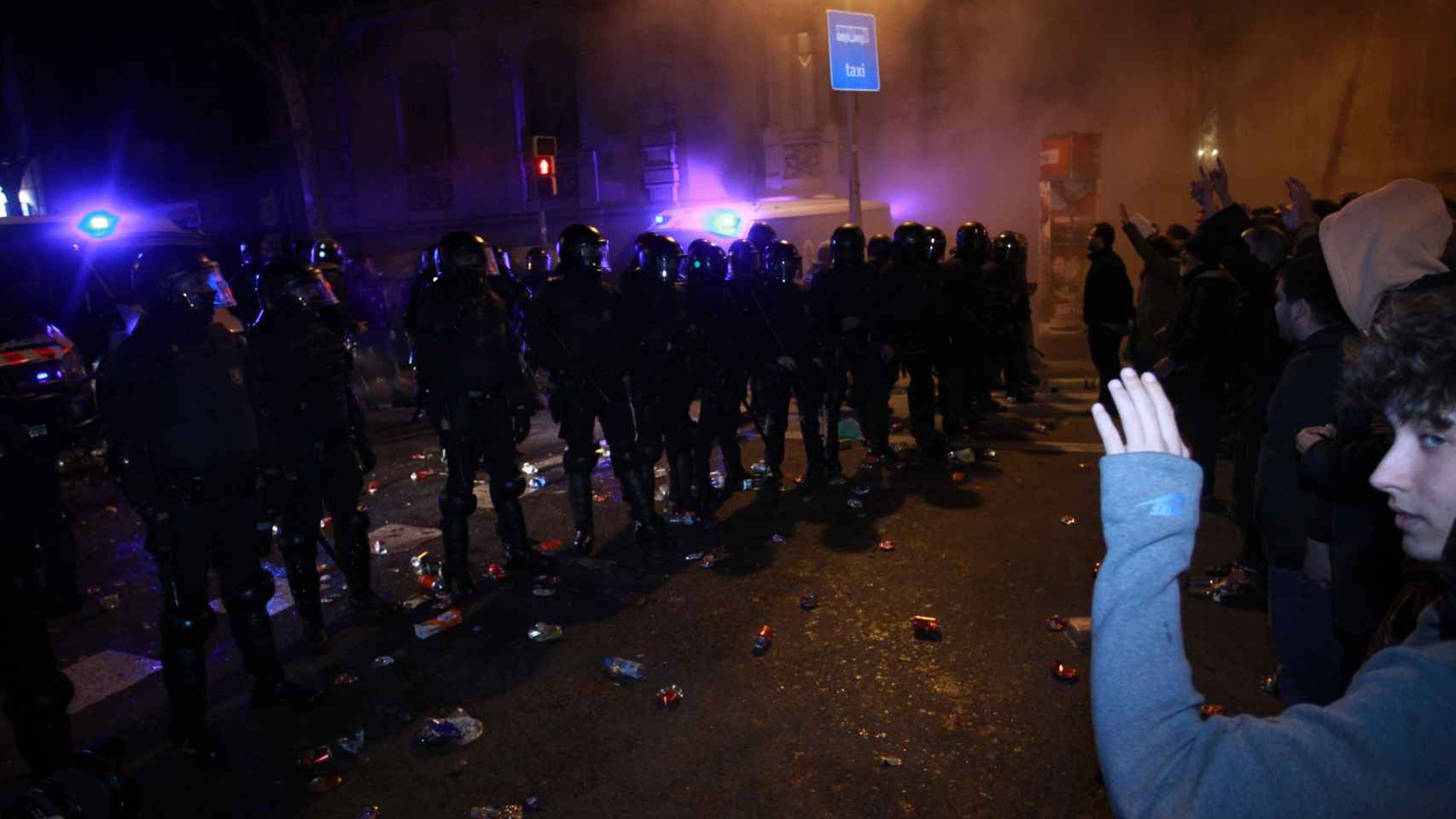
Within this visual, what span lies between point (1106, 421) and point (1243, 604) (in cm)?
417

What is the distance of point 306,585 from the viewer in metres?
4.85

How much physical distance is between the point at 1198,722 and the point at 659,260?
18.4 ft

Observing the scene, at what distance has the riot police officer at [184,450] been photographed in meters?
3.64

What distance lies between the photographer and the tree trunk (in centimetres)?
1889

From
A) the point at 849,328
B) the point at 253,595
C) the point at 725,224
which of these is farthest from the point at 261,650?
the point at 725,224

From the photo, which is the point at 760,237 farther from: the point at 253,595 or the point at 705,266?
the point at 253,595

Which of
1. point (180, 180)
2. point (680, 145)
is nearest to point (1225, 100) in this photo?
point (680, 145)

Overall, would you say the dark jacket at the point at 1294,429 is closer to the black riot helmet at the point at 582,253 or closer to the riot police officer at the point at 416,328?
the black riot helmet at the point at 582,253

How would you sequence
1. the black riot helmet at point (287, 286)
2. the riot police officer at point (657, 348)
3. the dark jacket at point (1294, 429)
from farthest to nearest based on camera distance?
the riot police officer at point (657, 348) < the black riot helmet at point (287, 286) < the dark jacket at point (1294, 429)

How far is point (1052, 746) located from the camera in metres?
3.50

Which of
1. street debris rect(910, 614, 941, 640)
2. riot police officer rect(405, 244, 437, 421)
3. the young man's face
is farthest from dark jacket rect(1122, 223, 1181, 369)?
the young man's face

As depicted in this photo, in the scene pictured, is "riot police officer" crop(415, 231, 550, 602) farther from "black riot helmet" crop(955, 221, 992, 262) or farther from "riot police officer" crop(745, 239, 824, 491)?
Answer: "black riot helmet" crop(955, 221, 992, 262)

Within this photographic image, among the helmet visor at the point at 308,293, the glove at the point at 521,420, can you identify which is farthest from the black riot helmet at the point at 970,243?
the helmet visor at the point at 308,293

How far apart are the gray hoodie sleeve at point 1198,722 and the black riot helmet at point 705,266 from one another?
5922 mm
